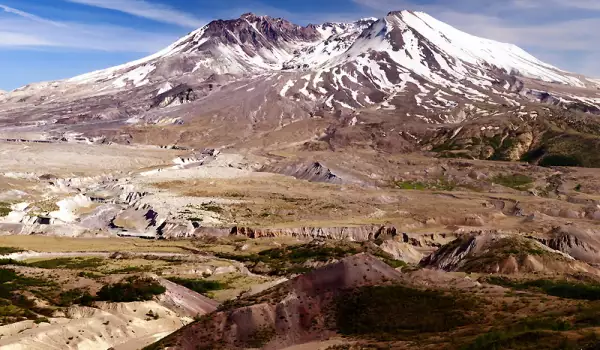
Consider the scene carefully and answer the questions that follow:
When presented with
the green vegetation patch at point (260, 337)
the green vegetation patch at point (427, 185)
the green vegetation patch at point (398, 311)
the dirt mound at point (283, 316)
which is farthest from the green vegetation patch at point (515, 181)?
the green vegetation patch at point (260, 337)

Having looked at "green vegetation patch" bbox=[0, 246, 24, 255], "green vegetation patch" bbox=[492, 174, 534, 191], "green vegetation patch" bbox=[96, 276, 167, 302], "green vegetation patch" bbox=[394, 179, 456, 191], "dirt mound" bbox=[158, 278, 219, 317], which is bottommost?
"dirt mound" bbox=[158, 278, 219, 317]

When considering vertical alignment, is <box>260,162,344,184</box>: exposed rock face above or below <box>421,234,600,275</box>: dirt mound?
above

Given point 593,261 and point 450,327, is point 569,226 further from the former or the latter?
point 450,327

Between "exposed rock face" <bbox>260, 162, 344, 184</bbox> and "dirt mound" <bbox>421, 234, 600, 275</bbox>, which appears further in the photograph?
"exposed rock face" <bbox>260, 162, 344, 184</bbox>

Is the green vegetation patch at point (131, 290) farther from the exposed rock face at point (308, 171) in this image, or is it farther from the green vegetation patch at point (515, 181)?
the green vegetation patch at point (515, 181)

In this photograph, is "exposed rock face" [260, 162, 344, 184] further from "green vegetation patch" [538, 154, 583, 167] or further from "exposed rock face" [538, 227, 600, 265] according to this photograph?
"exposed rock face" [538, 227, 600, 265]

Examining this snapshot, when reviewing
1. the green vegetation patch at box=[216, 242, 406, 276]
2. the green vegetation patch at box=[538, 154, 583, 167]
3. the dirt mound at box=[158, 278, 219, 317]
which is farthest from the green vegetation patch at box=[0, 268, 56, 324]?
the green vegetation patch at box=[538, 154, 583, 167]

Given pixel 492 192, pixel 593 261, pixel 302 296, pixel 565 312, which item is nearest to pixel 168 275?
pixel 302 296
